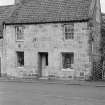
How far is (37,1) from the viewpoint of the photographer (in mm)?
34656

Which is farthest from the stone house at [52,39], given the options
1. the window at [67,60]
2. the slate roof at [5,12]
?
the slate roof at [5,12]

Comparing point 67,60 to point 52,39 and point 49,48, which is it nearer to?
point 49,48

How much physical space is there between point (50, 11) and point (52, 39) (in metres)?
3.06

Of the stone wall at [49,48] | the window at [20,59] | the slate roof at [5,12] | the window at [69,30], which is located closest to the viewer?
the stone wall at [49,48]

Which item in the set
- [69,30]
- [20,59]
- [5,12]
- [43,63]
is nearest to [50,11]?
[69,30]

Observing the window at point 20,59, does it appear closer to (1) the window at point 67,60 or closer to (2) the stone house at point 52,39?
(2) the stone house at point 52,39

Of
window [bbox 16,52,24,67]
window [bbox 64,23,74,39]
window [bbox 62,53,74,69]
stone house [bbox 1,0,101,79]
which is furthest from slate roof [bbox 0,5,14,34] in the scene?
window [bbox 62,53,74,69]

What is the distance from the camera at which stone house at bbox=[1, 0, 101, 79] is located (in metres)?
30.3

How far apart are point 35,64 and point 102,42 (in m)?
7.76

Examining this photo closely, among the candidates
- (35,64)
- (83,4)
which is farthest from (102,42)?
(35,64)

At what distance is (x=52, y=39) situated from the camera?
104ft

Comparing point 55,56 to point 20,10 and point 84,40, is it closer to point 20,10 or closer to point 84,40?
point 84,40

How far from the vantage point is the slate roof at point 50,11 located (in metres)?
31.2

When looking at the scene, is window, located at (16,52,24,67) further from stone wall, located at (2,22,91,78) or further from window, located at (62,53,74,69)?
window, located at (62,53,74,69)
